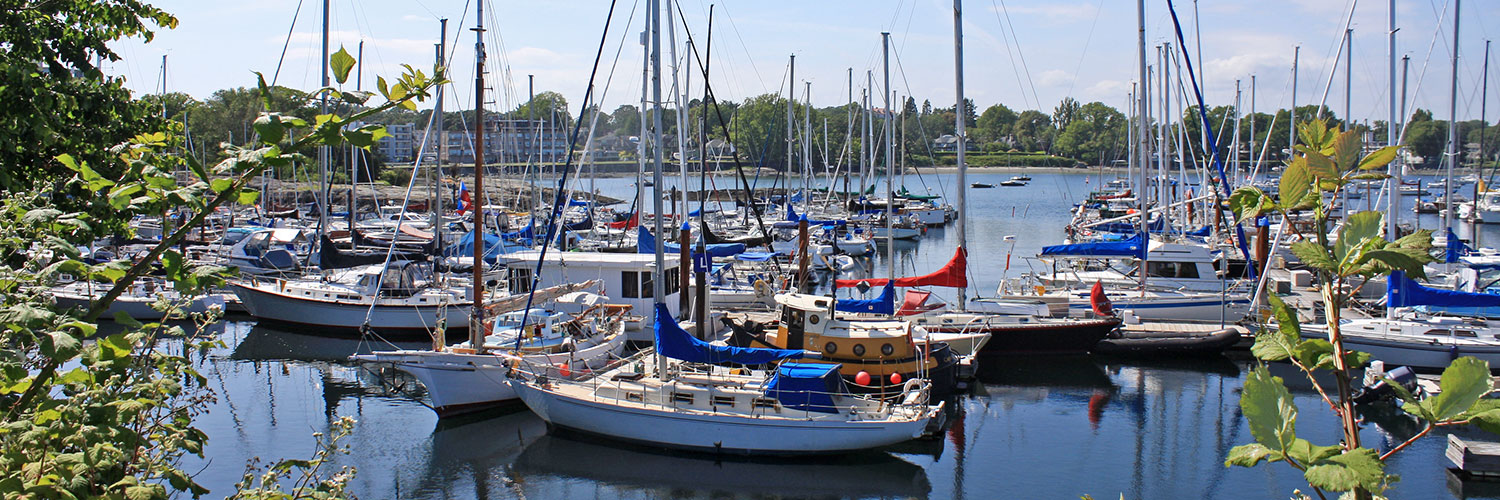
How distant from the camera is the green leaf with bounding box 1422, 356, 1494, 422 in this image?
3.12 metres

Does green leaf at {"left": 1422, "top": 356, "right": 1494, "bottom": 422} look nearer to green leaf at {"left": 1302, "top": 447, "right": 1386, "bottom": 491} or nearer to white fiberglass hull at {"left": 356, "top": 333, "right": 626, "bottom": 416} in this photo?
green leaf at {"left": 1302, "top": 447, "right": 1386, "bottom": 491}

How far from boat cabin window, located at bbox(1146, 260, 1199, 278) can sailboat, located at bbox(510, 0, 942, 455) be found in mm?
16966

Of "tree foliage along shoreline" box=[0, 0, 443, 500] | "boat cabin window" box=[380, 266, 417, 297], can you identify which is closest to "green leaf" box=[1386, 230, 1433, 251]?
"tree foliage along shoreline" box=[0, 0, 443, 500]

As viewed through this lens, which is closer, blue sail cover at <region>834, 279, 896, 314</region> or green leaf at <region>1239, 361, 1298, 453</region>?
green leaf at <region>1239, 361, 1298, 453</region>

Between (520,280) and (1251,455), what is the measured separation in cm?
2935

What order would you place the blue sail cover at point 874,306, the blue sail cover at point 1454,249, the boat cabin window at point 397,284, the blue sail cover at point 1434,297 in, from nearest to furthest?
the blue sail cover at point 874,306
the blue sail cover at point 1434,297
the boat cabin window at point 397,284
the blue sail cover at point 1454,249

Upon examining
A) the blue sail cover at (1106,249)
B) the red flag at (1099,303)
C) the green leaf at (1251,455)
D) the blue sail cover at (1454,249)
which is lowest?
the red flag at (1099,303)

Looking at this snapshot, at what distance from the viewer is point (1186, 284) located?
3525 centimetres

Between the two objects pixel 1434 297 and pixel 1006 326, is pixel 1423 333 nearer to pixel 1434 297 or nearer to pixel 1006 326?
pixel 1434 297

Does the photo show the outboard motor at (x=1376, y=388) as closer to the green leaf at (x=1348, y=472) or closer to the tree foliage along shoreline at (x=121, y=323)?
the green leaf at (x=1348, y=472)

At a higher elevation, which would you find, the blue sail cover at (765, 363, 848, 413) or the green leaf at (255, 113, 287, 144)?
the green leaf at (255, 113, 287, 144)

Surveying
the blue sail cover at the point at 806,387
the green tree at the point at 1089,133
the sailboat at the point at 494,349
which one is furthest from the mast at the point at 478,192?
the green tree at the point at 1089,133

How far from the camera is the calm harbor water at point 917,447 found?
782 inches

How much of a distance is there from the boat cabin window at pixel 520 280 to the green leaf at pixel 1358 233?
2904 cm
